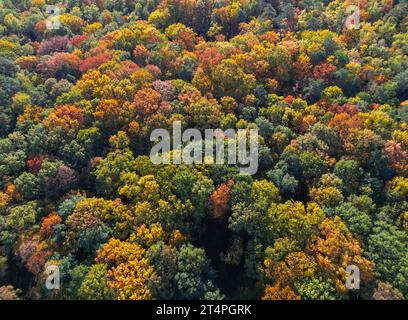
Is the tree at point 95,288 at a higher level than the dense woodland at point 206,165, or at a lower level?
lower

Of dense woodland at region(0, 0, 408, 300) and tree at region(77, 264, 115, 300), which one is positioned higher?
dense woodland at region(0, 0, 408, 300)

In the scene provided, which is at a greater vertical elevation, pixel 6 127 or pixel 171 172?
pixel 6 127

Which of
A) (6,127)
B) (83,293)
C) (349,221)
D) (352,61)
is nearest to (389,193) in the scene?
(349,221)

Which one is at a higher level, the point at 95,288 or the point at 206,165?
→ the point at 206,165

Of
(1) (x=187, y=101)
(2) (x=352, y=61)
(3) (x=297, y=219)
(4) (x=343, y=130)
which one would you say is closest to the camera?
(3) (x=297, y=219)

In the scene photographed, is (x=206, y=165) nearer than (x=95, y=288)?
No

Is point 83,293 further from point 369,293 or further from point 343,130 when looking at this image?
point 343,130

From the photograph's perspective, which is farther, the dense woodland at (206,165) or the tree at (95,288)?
the dense woodland at (206,165)

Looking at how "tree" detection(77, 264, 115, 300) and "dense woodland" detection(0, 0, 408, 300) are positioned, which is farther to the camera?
"dense woodland" detection(0, 0, 408, 300)
